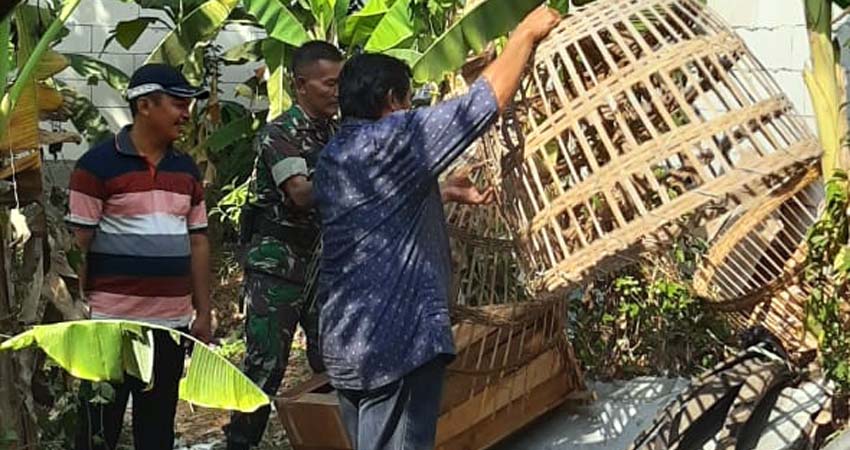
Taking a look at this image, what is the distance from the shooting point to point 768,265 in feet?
14.2

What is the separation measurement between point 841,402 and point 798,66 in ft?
8.07

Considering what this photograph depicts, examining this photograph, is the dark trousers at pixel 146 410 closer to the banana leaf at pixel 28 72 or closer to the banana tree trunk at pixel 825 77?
the banana leaf at pixel 28 72

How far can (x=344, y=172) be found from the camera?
358 cm

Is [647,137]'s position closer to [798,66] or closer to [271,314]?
[271,314]

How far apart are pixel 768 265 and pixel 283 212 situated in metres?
1.60

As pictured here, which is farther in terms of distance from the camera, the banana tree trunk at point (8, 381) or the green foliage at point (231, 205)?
the green foliage at point (231, 205)

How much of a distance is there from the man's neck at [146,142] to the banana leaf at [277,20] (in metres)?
2.27

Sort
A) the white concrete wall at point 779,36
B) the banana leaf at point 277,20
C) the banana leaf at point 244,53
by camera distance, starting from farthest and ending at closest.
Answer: the banana leaf at point 244,53 < the banana leaf at point 277,20 < the white concrete wall at point 779,36

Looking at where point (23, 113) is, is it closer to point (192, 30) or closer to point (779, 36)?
point (192, 30)

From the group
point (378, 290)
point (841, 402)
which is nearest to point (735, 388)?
point (841, 402)

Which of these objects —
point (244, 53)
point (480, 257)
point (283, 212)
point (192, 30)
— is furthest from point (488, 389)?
point (244, 53)

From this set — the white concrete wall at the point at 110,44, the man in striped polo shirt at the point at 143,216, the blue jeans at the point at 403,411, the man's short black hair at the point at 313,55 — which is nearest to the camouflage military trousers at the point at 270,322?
the man in striped polo shirt at the point at 143,216

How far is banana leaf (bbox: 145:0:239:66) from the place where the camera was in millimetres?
6734

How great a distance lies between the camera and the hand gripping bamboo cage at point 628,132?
3502 millimetres
